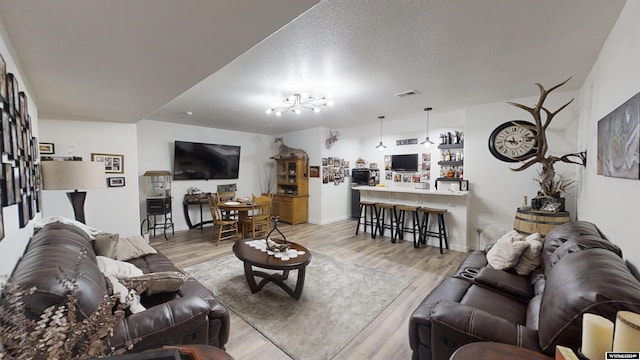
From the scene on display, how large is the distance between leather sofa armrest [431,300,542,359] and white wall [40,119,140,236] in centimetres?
435

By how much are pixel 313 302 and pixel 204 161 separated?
15.0 feet

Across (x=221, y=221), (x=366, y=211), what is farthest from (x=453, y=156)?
(x=221, y=221)

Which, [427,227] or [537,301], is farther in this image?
[427,227]

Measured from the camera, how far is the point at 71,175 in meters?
2.55

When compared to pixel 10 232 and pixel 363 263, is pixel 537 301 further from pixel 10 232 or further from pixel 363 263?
pixel 10 232

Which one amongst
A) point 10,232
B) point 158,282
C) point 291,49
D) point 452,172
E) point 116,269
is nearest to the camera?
point 10,232

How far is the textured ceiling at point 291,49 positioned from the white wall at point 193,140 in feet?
6.41

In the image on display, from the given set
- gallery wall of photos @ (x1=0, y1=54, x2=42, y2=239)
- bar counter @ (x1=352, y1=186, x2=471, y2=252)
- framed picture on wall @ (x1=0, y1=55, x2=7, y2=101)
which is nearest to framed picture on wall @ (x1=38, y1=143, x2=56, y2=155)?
gallery wall of photos @ (x1=0, y1=54, x2=42, y2=239)

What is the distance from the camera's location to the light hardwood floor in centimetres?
197

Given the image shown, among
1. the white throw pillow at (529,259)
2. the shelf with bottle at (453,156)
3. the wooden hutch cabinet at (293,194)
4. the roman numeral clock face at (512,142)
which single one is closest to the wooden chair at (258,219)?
the wooden hutch cabinet at (293,194)

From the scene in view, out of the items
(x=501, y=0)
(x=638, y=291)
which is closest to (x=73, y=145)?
(x=501, y=0)

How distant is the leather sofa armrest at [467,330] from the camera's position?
122cm

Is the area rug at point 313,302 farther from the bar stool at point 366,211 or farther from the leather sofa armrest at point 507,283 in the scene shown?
the bar stool at point 366,211

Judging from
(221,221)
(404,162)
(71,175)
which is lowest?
(221,221)
